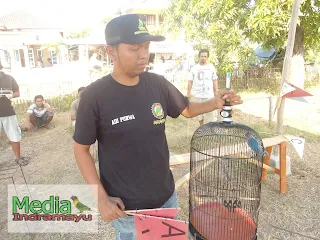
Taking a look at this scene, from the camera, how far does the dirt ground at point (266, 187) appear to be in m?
2.81

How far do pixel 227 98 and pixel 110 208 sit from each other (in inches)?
35.7

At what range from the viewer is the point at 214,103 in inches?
64.1

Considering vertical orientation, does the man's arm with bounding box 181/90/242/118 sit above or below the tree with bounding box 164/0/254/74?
below

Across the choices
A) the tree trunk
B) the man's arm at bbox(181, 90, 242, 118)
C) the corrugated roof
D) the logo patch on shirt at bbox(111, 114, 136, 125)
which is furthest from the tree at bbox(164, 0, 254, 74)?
the corrugated roof

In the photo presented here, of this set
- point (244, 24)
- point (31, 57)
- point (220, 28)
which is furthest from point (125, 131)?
point (31, 57)

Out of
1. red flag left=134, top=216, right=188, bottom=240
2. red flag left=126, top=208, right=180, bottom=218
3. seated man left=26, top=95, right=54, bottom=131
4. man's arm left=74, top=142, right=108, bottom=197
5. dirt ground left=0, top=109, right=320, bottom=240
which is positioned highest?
man's arm left=74, top=142, right=108, bottom=197

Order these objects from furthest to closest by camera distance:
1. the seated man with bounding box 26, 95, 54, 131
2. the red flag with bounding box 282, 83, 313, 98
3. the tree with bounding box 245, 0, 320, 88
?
1. the tree with bounding box 245, 0, 320, 88
2. the seated man with bounding box 26, 95, 54, 131
3. the red flag with bounding box 282, 83, 313, 98

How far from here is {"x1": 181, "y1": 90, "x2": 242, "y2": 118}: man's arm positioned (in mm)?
1560

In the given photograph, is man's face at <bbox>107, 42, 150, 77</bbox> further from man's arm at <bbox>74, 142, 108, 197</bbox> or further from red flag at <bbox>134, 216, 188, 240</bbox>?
red flag at <bbox>134, 216, 188, 240</bbox>

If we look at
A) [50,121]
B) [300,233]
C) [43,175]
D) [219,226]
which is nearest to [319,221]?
[300,233]

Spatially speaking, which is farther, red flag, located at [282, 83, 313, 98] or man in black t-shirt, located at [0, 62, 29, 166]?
man in black t-shirt, located at [0, 62, 29, 166]

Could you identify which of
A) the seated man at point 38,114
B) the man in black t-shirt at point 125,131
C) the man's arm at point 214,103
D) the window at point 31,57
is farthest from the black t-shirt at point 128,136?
the window at point 31,57

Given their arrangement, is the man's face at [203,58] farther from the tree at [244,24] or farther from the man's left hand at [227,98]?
the man's left hand at [227,98]

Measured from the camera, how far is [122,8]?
2820 cm
